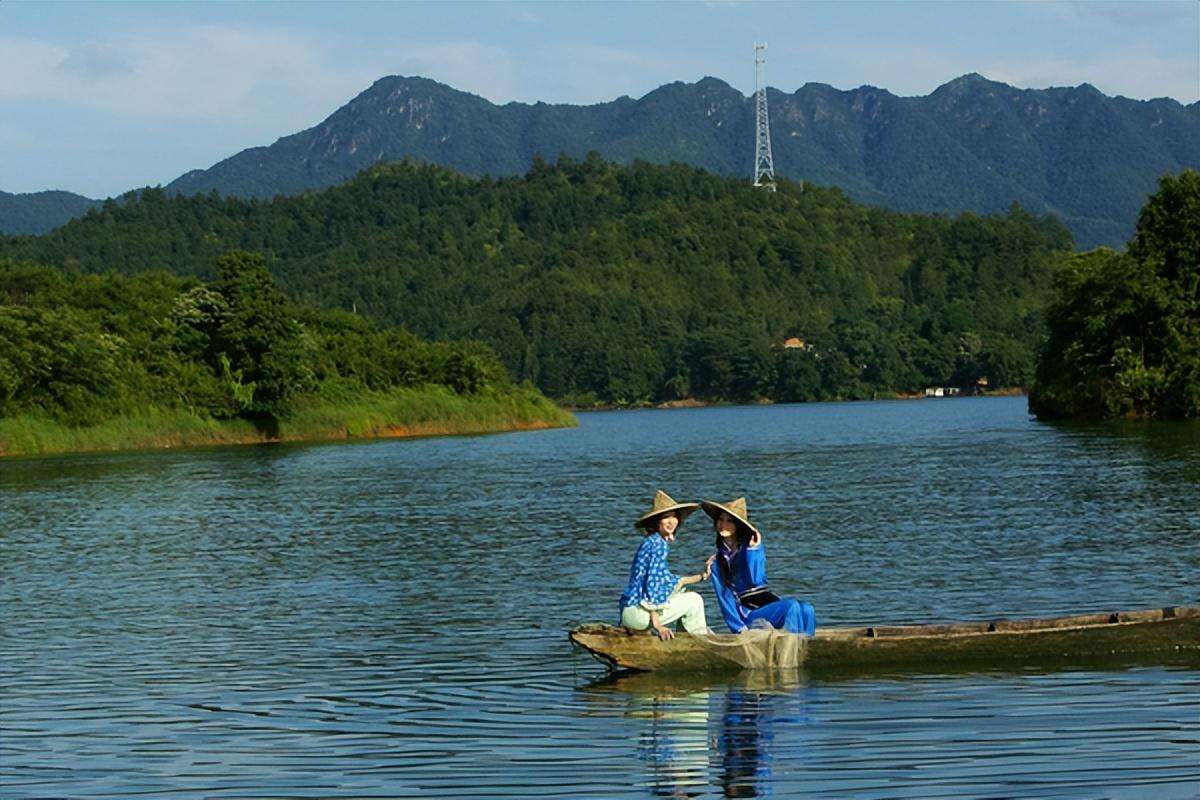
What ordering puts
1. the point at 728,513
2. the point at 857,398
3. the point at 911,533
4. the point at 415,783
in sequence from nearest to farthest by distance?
the point at 415,783
the point at 728,513
the point at 911,533
the point at 857,398

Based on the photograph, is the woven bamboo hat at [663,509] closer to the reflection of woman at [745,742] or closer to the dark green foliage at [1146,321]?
the reflection of woman at [745,742]

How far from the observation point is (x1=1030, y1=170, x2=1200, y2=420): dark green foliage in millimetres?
75562

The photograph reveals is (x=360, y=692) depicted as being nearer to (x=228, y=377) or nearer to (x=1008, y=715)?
(x=1008, y=715)

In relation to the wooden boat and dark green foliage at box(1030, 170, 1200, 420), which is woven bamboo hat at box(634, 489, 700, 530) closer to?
the wooden boat

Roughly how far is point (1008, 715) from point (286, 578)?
624 inches

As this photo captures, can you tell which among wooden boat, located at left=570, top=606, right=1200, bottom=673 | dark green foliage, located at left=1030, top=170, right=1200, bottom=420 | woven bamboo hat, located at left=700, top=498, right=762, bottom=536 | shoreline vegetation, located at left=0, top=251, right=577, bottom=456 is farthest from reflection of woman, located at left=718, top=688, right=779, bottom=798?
dark green foliage, located at left=1030, top=170, right=1200, bottom=420

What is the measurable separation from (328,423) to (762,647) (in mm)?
73246

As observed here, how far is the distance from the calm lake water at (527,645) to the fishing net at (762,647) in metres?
0.20

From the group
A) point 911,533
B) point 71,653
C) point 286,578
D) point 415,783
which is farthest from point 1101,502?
point 415,783

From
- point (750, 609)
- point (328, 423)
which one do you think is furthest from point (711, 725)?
point (328, 423)

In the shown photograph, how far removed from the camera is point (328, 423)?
88.1m

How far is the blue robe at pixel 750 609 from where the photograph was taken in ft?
55.5

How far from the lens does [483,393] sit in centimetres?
10556

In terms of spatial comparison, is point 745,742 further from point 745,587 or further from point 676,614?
point 745,587
